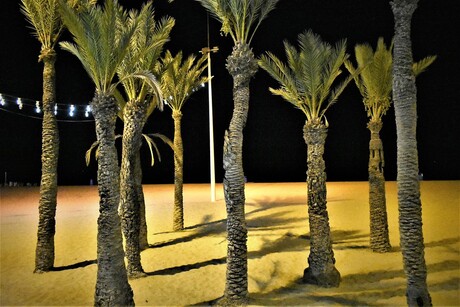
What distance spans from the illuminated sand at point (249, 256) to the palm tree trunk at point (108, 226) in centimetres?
147

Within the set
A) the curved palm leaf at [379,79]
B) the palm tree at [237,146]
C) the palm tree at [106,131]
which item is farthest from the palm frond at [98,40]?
the curved palm leaf at [379,79]

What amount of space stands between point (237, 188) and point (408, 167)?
3.20m

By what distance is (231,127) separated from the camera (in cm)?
946

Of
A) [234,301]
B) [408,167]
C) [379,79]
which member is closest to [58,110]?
[379,79]

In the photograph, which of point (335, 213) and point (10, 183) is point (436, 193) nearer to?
point (335, 213)

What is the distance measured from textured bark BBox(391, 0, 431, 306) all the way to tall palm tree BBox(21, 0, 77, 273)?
7909 mm

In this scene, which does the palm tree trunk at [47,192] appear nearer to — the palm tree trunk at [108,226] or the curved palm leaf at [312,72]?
the palm tree trunk at [108,226]

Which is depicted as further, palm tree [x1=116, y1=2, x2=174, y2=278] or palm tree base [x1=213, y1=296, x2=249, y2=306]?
palm tree [x1=116, y1=2, x2=174, y2=278]

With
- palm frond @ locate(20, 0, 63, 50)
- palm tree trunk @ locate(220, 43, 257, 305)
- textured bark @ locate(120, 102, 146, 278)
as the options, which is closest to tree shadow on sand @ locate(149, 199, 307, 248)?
textured bark @ locate(120, 102, 146, 278)

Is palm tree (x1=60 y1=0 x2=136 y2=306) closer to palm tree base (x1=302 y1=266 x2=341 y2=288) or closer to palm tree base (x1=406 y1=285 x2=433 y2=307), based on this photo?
palm tree base (x1=302 y1=266 x2=341 y2=288)

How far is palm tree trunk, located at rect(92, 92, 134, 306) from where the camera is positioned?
27.0 ft

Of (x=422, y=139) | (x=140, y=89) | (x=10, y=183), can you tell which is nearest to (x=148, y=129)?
(x=10, y=183)

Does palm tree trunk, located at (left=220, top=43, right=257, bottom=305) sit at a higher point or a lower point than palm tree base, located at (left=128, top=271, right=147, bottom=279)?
higher

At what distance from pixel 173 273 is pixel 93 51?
231 inches
